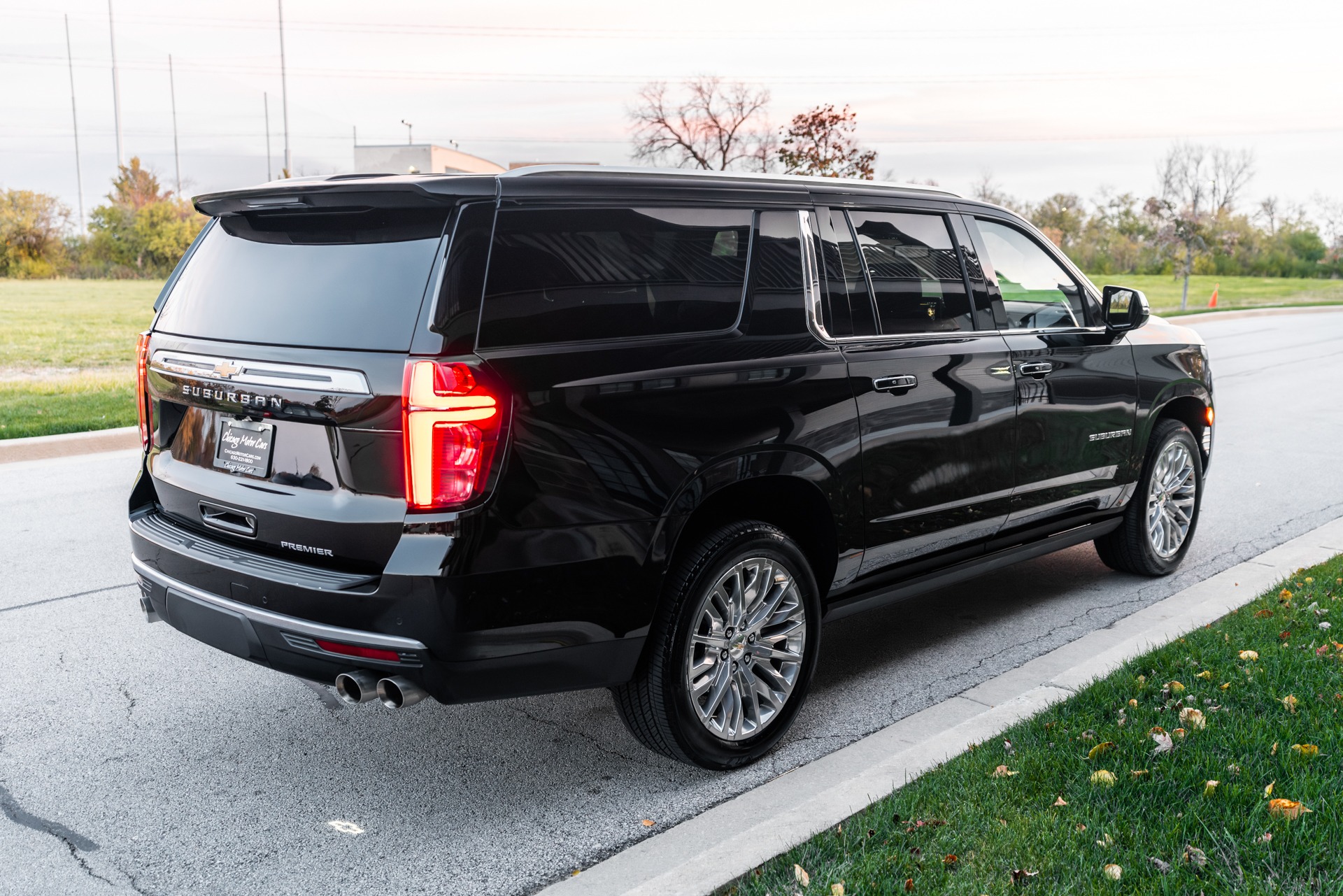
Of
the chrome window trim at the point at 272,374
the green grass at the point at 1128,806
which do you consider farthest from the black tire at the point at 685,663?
the chrome window trim at the point at 272,374

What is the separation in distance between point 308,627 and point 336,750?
102 centimetres

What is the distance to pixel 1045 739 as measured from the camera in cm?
389

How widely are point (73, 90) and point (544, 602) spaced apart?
112887 millimetres

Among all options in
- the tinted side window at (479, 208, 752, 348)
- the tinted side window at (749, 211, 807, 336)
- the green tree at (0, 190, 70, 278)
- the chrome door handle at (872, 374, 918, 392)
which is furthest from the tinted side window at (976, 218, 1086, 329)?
the green tree at (0, 190, 70, 278)

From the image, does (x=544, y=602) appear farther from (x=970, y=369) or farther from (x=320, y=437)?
(x=970, y=369)

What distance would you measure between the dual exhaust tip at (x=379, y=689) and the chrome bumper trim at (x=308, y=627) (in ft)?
0.37

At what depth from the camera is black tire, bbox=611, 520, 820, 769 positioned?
12.1ft

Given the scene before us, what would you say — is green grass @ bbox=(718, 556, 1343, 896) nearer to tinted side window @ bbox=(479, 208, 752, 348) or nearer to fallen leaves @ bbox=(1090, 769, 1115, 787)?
fallen leaves @ bbox=(1090, 769, 1115, 787)

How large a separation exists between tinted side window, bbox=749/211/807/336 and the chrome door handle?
1.29 ft

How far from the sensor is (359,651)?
329cm

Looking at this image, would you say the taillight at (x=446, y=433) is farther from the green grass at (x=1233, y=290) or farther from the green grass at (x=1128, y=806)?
the green grass at (x=1233, y=290)

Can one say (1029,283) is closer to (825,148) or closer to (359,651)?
(359,651)

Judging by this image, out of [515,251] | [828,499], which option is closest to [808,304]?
[828,499]

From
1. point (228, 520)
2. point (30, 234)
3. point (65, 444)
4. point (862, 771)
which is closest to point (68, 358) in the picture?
point (65, 444)
